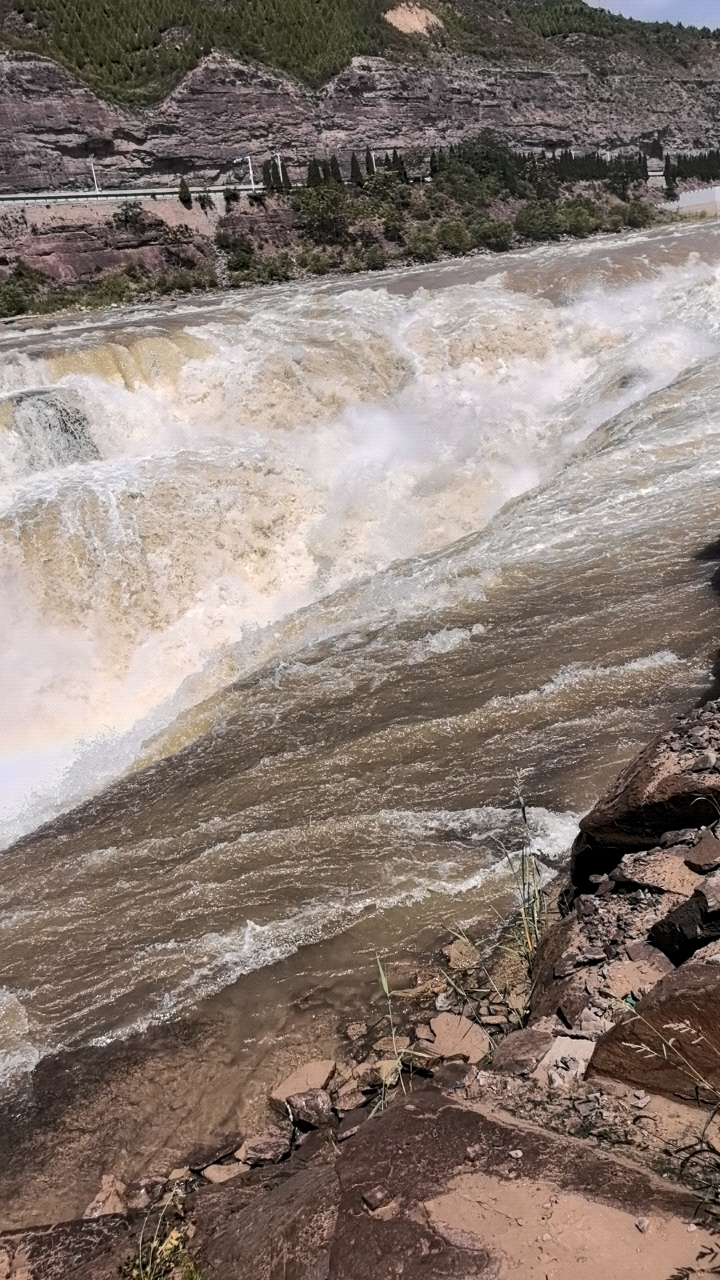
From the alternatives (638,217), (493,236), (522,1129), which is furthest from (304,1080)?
(638,217)

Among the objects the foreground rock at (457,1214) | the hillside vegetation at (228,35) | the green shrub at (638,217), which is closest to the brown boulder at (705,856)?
the foreground rock at (457,1214)

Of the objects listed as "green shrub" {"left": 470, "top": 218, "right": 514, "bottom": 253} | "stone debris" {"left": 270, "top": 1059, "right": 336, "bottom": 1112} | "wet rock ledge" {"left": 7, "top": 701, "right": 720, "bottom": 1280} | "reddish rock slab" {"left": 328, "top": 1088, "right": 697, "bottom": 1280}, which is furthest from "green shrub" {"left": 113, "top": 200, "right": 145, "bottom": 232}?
"reddish rock slab" {"left": 328, "top": 1088, "right": 697, "bottom": 1280}

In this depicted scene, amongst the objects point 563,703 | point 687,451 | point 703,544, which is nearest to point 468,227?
point 687,451

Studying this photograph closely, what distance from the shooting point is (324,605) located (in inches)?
337

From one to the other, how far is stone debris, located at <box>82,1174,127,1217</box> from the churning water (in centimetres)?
87

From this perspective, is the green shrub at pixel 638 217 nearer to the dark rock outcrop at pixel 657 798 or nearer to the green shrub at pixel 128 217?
the green shrub at pixel 128 217

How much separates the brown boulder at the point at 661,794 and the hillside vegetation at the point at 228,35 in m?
43.5

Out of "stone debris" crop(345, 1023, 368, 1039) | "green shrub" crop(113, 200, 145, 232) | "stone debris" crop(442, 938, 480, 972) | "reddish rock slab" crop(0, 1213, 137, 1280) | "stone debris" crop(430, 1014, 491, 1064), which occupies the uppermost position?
"green shrub" crop(113, 200, 145, 232)

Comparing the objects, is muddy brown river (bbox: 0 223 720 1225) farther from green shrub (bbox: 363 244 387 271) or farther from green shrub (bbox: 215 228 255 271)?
green shrub (bbox: 215 228 255 271)

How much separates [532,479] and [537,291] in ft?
19.2

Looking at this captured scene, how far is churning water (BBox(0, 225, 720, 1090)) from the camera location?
465 cm

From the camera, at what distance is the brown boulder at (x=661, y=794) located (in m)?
3.24

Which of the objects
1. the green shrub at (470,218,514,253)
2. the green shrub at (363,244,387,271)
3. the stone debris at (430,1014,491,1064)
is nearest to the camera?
the stone debris at (430,1014,491,1064)

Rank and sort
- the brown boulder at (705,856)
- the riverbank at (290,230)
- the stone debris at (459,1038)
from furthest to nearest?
the riverbank at (290,230) < the stone debris at (459,1038) < the brown boulder at (705,856)
